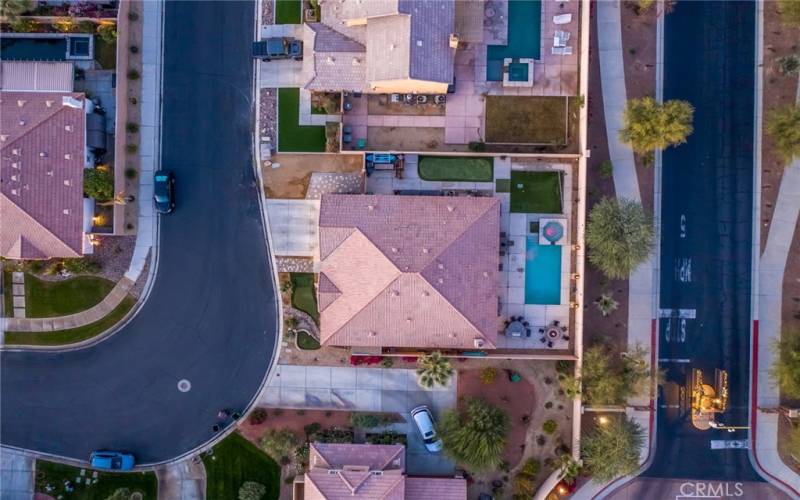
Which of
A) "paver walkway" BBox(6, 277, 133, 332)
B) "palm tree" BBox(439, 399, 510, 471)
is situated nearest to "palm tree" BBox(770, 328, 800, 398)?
"palm tree" BBox(439, 399, 510, 471)

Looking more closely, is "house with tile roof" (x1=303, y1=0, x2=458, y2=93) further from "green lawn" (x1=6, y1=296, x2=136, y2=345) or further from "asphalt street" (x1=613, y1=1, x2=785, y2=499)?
"green lawn" (x1=6, y1=296, x2=136, y2=345)

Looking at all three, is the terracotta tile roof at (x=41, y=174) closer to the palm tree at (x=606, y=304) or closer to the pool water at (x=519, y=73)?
the pool water at (x=519, y=73)

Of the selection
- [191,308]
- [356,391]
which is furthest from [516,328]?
[191,308]

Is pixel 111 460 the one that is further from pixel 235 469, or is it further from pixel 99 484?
pixel 235 469

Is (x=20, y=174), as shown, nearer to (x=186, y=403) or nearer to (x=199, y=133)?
(x=199, y=133)

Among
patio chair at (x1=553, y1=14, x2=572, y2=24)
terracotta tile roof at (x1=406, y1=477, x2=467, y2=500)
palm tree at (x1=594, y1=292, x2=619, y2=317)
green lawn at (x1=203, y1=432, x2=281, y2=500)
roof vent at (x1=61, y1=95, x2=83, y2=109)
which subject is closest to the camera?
roof vent at (x1=61, y1=95, x2=83, y2=109)

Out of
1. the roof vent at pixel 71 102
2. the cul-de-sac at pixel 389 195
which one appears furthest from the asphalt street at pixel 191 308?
the roof vent at pixel 71 102

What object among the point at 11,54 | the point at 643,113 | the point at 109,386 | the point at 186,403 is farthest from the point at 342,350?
the point at 11,54
